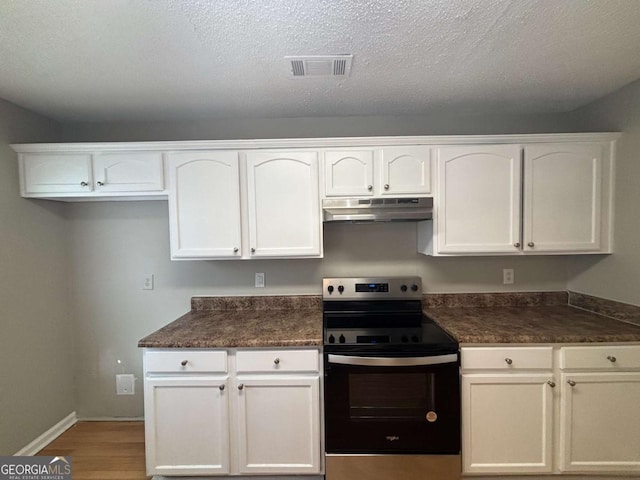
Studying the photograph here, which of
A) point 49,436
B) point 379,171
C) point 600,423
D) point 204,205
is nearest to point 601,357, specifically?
point 600,423

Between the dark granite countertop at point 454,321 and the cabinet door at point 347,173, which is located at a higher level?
the cabinet door at point 347,173

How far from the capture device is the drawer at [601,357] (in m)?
1.73

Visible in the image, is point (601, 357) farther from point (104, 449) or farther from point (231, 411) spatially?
point (104, 449)

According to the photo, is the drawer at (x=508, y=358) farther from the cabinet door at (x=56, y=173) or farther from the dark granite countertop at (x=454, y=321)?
the cabinet door at (x=56, y=173)

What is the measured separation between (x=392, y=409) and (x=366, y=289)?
0.83m

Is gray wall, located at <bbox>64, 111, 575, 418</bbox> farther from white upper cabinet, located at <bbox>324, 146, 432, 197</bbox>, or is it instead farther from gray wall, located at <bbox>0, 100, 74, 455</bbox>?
white upper cabinet, located at <bbox>324, 146, 432, 197</bbox>

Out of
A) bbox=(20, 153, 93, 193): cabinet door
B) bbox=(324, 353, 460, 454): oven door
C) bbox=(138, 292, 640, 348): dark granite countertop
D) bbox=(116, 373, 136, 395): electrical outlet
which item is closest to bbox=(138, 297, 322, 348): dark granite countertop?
bbox=(138, 292, 640, 348): dark granite countertop

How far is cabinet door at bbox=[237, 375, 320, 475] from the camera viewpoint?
180 cm

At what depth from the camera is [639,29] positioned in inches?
54.1

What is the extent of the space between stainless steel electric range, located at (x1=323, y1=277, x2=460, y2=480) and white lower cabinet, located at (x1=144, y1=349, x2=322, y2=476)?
13 cm

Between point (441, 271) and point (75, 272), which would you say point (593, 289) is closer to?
point (441, 271)

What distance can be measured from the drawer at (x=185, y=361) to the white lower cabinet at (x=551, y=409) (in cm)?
139

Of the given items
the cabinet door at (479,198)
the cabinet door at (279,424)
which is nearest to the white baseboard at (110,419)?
the cabinet door at (279,424)

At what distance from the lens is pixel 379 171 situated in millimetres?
2059
